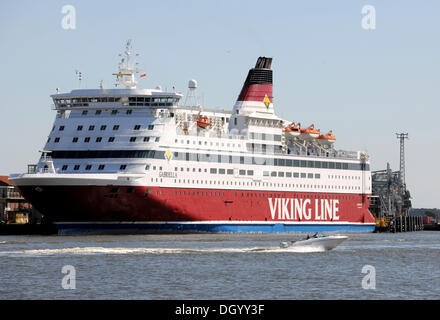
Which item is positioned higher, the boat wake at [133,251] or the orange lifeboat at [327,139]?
the orange lifeboat at [327,139]

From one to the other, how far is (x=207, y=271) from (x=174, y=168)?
32.5m

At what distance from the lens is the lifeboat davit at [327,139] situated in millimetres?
93750

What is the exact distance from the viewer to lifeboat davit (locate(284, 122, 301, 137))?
88938 mm

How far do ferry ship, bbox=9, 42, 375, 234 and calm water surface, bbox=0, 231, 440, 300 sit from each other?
8.92 metres

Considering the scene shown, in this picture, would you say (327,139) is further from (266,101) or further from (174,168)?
(174,168)

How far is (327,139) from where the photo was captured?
94.1m

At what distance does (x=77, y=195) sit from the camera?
68.9 m

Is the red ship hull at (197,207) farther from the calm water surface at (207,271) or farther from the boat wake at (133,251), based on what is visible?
the boat wake at (133,251)

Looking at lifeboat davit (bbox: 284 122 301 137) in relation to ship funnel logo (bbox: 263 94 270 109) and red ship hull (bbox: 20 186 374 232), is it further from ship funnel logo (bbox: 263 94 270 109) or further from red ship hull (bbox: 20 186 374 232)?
red ship hull (bbox: 20 186 374 232)

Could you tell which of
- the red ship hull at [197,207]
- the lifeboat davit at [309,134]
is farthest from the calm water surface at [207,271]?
the lifeboat davit at [309,134]

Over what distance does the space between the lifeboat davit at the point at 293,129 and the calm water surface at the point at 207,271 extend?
2886cm
